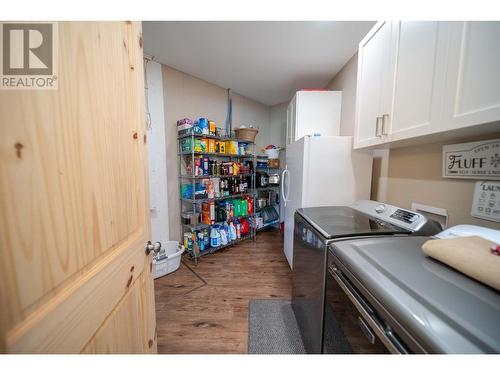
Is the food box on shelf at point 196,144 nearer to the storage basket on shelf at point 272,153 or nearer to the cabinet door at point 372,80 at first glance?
the storage basket on shelf at point 272,153

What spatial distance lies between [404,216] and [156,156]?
2487mm

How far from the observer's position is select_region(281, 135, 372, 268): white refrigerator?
64.7 inches

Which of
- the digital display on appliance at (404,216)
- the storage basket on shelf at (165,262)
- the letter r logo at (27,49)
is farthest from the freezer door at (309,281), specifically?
the storage basket on shelf at (165,262)

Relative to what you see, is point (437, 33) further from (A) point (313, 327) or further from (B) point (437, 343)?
(A) point (313, 327)

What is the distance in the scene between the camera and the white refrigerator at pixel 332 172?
1644 mm

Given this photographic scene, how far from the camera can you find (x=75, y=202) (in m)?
0.44

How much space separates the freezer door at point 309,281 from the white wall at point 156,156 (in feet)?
5.79

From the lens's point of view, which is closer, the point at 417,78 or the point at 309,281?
the point at 417,78

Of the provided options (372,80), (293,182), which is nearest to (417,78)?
(372,80)

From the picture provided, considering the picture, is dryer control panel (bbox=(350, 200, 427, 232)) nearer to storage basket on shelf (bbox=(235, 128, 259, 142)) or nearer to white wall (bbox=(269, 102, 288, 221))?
storage basket on shelf (bbox=(235, 128, 259, 142))

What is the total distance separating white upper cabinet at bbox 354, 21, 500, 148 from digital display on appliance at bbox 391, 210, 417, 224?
44 centimetres

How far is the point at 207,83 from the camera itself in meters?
2.67

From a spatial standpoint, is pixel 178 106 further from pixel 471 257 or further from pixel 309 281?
pixel 471 257
